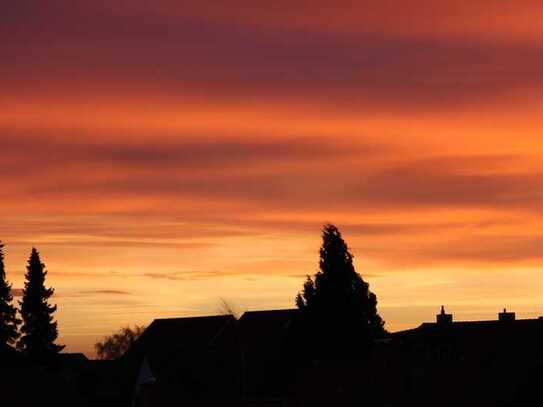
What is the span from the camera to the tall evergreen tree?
13062 cm

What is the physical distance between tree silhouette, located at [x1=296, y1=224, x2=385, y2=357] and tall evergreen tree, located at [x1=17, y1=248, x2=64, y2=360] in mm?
32932

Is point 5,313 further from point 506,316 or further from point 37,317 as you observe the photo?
point 506,316

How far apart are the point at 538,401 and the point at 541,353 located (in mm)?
16517

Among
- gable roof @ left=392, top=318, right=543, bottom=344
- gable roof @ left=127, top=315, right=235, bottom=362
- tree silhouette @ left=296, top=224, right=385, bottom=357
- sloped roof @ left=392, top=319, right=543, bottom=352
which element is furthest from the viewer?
gable roof @ left=127, top=315, right=235, bottom=362

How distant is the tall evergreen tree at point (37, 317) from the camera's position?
130625 mm

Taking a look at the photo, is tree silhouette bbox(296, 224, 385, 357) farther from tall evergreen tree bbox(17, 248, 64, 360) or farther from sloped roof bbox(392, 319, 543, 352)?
tall evergreen tree bbox(17, 248, 64, 360)

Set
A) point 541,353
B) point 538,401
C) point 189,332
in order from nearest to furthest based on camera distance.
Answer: point 538,401 < point 541,353 < point 189,332

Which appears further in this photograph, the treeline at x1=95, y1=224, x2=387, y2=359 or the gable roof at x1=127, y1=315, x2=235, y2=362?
the gable roof at x1=127, y1=315, x2=235, y2=362

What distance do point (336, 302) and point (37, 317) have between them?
1583 inches

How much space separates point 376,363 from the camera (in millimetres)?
100250

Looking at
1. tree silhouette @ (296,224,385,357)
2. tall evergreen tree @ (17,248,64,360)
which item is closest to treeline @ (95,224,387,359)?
tree silhouette @ (296,224,385,357)

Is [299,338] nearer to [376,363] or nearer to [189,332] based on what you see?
[376,363]

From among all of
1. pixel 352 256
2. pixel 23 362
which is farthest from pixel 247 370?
pixel 23 362

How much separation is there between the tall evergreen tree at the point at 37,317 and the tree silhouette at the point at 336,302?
108ft
